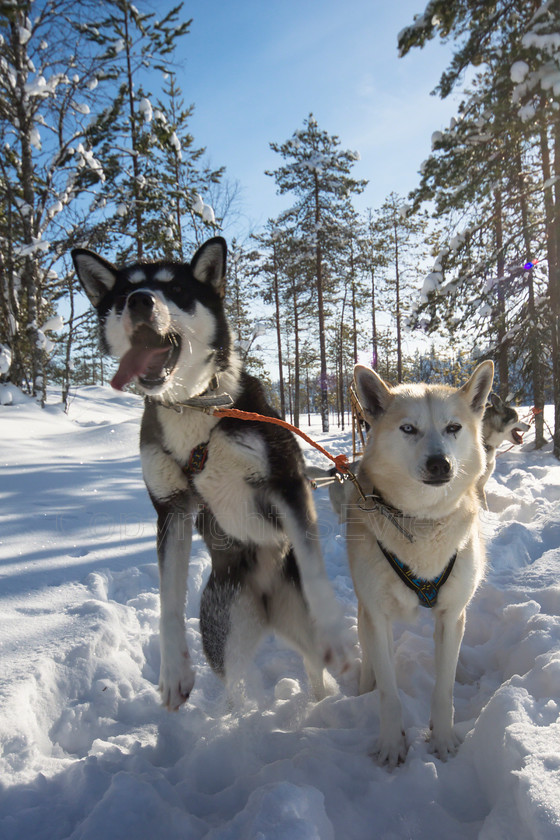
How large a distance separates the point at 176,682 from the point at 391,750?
0.93 metres

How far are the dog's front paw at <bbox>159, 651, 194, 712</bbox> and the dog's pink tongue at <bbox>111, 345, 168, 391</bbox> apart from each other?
1.22 meters

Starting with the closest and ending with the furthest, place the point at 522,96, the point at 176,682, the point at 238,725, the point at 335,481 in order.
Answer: the point at 176,682 → the point at 238,725 → the point at 335,481 → the point at 522,96

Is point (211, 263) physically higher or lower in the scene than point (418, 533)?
higher

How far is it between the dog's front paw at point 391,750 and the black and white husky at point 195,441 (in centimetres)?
38

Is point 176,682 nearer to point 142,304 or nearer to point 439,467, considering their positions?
point 439,467

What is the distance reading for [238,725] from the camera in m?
2.10

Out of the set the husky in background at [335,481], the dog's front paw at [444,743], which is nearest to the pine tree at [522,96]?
the husky in background at [335,481]

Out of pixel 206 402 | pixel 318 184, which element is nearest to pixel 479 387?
pixel 206 402

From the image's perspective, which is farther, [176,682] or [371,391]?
[371,391]

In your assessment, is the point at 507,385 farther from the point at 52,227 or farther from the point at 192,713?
the point at 52,227

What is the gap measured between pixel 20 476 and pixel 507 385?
9593 millimetres

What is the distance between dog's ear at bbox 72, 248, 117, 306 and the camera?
2.04 m

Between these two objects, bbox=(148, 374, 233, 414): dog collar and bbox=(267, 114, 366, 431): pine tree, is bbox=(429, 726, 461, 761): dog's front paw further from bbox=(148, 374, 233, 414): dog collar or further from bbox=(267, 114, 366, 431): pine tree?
bbox=(267, 114, 366, 431): pine tree

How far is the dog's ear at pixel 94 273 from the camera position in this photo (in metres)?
2.04
